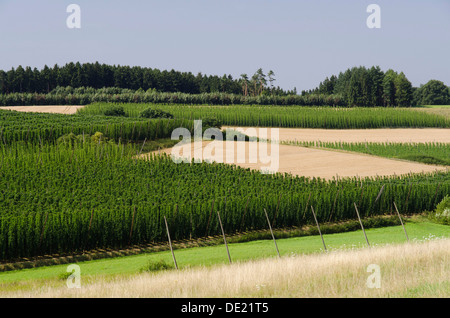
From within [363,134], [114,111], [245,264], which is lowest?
[245,264]

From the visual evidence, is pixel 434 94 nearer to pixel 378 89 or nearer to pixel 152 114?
pixel 378 89

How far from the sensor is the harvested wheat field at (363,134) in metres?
65.3

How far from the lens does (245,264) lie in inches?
770

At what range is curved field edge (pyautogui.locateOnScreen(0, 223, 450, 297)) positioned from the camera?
1565 cm

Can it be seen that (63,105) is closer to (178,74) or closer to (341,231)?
(178,74)

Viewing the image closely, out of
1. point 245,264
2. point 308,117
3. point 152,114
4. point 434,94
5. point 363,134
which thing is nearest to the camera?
point 245,264

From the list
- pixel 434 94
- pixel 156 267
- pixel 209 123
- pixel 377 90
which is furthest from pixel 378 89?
pixel 156 267

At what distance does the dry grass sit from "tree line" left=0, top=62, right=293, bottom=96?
3807 inches

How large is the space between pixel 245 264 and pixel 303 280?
11.7 feet

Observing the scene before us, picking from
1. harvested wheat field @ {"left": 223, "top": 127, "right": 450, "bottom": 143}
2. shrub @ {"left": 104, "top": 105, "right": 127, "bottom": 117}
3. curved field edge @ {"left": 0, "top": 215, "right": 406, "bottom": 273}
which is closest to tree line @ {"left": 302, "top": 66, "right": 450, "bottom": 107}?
harvested wheat field @ {"left": 223, "top": 127, "right": 450, "bottom": 143}

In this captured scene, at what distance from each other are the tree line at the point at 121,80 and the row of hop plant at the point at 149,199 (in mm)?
71792

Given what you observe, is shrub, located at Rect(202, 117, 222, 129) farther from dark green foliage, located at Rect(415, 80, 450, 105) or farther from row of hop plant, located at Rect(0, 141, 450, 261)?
dark green foliage, located at Rect(415, 80, 450, 105)

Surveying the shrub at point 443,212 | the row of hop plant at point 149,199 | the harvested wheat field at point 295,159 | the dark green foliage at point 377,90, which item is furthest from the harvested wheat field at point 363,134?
the dark green foliage at point 377,90
